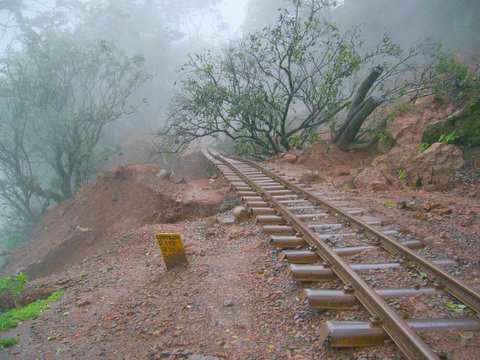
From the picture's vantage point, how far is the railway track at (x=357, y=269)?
9.23ft

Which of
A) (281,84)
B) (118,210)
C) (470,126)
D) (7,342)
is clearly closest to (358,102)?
(281,84)

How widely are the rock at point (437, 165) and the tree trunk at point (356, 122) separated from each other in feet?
10.6

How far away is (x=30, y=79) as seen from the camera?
16.9 metres

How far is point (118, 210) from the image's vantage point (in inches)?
428

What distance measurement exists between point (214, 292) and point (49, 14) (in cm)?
3025

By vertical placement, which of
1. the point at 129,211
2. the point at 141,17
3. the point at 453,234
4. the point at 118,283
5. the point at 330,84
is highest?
the point at 141,17

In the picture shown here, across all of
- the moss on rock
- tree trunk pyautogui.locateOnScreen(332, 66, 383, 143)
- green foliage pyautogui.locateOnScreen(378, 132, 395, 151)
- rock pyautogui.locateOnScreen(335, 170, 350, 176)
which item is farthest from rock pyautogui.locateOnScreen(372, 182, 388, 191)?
tree trunk pyautogui.locateOnScreen(332, 66, 383, 143)

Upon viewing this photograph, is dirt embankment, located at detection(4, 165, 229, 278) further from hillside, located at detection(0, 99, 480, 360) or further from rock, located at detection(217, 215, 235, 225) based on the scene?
rock, located at detection(217, 215, 235, 225)

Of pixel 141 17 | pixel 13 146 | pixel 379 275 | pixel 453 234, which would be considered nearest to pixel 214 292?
pixel 379 275

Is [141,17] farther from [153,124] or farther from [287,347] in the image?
[287,347]

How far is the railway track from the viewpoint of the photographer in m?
2.81

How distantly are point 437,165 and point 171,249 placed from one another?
5.98 metres

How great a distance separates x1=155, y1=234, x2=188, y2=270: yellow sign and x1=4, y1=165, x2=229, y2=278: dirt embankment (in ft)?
11.0

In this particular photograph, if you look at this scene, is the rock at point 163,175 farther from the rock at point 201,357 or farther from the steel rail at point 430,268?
the rock at point 201,357
